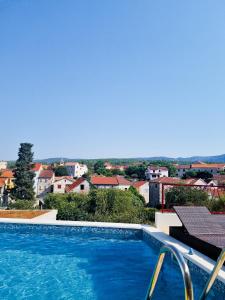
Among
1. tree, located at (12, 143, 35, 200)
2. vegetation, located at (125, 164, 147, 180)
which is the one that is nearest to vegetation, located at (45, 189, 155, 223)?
tree, located at (12, 143, 35, 200)

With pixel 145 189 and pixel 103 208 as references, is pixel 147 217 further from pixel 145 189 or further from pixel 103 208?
pixel 145 189

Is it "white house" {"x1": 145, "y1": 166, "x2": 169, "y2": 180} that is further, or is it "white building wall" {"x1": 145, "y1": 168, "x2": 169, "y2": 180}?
"white house" {"x1": 145, "y1": 166, "x2": 169, "y2": 180}

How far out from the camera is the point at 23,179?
1832 inches

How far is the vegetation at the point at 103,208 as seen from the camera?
12.8m

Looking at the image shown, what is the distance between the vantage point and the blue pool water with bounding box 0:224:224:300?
5.86 m

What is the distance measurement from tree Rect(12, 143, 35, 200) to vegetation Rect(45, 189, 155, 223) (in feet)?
48.6

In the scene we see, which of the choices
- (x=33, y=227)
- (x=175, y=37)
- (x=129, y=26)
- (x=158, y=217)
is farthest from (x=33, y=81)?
(x=158, y=217)

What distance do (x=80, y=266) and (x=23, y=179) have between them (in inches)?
1611

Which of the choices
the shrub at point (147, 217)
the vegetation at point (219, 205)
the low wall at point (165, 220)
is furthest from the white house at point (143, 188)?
→ the low wall at point (165, 220)

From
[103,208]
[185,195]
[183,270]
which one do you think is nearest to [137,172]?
[185,195]

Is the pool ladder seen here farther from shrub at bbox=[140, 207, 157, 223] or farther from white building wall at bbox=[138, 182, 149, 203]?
white building wall at bbox=[138, 182, 149, 203]

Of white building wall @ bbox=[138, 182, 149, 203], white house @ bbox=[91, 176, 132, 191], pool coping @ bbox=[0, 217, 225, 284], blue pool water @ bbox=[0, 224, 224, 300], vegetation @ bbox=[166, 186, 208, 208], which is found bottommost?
white building wall @ bbox=[138, 182, 149, 203]

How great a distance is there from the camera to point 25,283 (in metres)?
6.33

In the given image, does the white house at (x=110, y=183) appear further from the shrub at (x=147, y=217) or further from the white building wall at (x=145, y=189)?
the shrub at (x=147, y=217)
